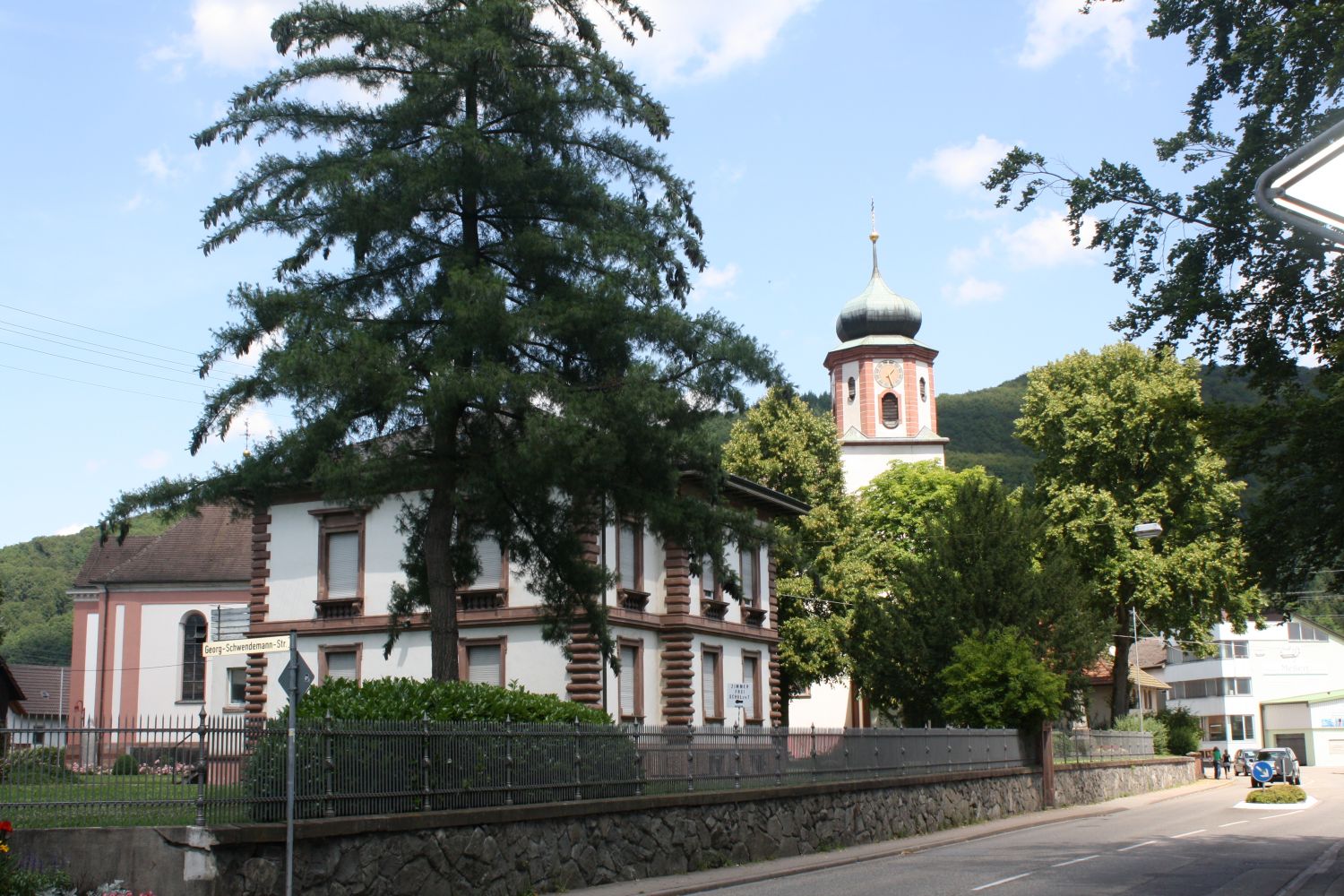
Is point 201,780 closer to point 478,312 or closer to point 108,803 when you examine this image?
point 108,803

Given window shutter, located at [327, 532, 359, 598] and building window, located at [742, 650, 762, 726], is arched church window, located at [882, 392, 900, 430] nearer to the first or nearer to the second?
building window, located at [742, 650, 762, 726]

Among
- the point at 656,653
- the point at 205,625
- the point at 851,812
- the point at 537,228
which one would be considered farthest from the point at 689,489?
the point at 205,625

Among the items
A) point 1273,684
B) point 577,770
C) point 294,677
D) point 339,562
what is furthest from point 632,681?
point 1273,684

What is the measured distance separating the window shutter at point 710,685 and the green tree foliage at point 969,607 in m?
5.37

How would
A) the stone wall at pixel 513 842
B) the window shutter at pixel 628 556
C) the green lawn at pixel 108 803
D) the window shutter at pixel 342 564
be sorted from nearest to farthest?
the stone wall at pixel 513 842
the green lawn at pixel 108 803
the window shutter at pixel 628 556
the window shutter at pixel 342 564

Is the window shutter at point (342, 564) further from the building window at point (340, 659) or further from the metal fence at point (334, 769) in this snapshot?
the metal fence at point (334, 769)

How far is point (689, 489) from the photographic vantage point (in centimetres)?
3672

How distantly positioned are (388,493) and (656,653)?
17137 millimetres

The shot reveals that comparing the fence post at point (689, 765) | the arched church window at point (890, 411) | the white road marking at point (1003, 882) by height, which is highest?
the arched church window at point (890, 411)

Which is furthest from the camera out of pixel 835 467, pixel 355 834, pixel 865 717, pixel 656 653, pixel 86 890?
pixel 865 717

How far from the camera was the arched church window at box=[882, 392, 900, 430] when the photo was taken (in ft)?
258

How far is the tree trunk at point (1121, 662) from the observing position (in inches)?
2079

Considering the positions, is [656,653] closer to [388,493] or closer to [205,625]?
[388,493]

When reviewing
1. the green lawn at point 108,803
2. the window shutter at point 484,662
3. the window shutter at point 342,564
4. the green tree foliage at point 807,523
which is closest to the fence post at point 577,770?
the green lawn at point 108,803
